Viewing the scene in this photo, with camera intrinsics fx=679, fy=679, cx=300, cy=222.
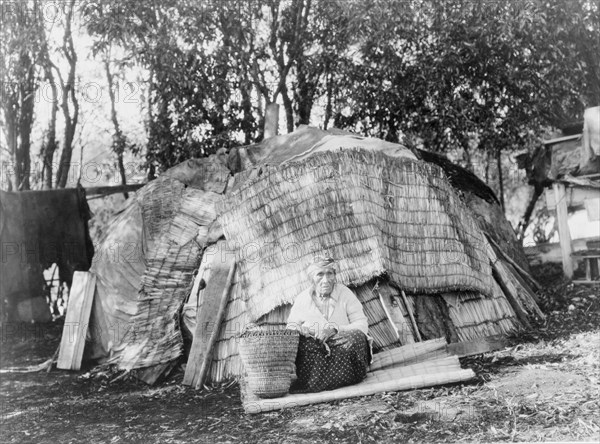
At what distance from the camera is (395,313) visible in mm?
6320

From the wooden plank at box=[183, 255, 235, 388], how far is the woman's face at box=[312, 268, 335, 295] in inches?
57.9

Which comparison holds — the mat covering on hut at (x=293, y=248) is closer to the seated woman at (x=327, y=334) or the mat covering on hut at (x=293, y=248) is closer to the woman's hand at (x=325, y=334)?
the seated woman at (x=327, y=334)

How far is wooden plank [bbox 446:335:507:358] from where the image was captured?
6.43 meters

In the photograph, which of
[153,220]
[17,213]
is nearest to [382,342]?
[153,220]

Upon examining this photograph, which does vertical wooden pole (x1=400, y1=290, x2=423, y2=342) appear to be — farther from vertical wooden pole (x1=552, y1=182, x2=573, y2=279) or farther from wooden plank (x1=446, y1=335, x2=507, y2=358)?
→ vertical wooden pole (x1=552, y1=182, x2=573, y2=279)

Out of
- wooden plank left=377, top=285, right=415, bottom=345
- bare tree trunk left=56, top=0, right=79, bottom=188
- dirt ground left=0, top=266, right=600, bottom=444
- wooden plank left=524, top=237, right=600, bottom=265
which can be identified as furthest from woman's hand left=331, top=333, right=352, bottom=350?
bare tree trunk left=56, top=0, right=79, bottom=188

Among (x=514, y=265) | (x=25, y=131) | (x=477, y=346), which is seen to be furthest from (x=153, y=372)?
(x=25, y=131)

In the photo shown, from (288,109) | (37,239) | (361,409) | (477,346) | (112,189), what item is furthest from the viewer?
(288,109)

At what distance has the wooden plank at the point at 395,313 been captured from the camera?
6.20m

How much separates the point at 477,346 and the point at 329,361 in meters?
1.98

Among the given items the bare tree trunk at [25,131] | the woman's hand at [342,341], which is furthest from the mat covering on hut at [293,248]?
the bare tree trunk at [25,131]

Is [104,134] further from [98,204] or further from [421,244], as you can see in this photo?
[421,244]

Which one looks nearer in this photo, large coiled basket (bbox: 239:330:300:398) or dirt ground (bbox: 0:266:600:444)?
dirt ground (bbox: 0:266:600:444)

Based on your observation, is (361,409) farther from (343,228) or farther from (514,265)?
(514,265)
